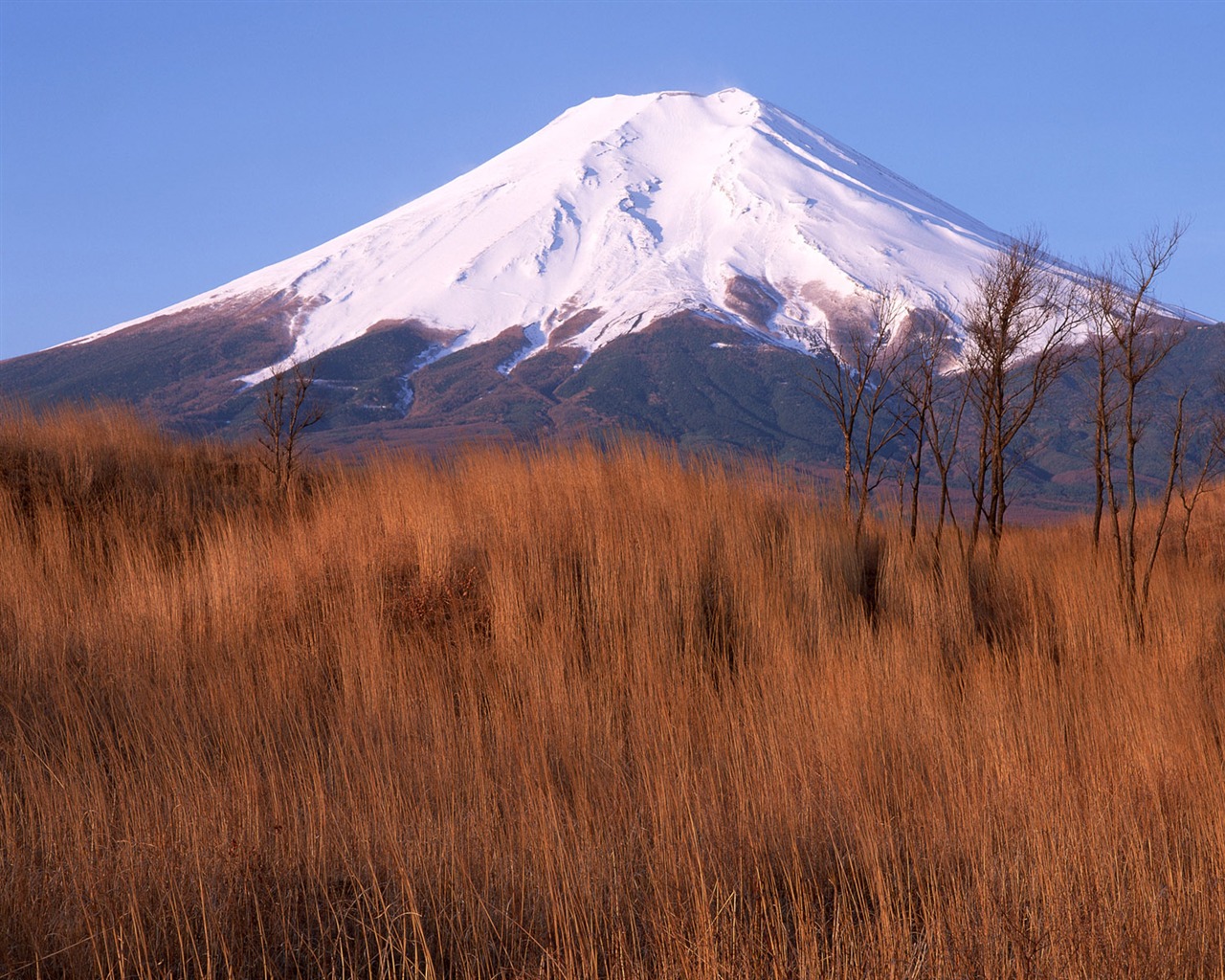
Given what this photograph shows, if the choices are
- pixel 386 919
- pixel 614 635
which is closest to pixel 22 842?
pixel 386 919

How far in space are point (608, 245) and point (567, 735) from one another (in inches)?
5767

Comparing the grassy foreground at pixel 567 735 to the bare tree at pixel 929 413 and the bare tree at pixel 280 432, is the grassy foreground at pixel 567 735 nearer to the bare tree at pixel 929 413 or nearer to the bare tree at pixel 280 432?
the bare tree at pixel 280 432

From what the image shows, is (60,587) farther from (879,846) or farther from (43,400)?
(879,846)

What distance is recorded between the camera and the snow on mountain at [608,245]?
133 m

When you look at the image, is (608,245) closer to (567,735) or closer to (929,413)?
(929,413)

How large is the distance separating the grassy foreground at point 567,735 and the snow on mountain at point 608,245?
124595 mm

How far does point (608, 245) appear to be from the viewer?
146 metres

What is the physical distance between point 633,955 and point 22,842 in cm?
180

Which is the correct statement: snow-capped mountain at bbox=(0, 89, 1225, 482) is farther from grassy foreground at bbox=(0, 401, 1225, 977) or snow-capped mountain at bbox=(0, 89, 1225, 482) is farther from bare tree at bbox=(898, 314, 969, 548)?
grassy foreground at bbox=(0, 401, 1225, 977)

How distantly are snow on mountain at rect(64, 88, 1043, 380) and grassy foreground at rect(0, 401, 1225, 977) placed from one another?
124595 millimetres

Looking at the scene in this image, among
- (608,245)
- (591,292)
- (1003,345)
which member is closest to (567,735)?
(1003,345)

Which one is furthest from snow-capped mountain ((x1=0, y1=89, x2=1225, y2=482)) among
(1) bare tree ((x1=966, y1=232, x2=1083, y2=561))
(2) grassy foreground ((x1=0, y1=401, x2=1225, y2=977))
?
(2) grassy foreground ((x1=0, y1=401, x2=1225, y2=977))

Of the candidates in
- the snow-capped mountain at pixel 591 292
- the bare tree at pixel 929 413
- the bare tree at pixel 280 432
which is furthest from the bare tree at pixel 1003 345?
the snow-capped mountain at pixel 591 292

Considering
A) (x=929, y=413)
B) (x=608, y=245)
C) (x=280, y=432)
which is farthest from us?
(x=608, y=245)
